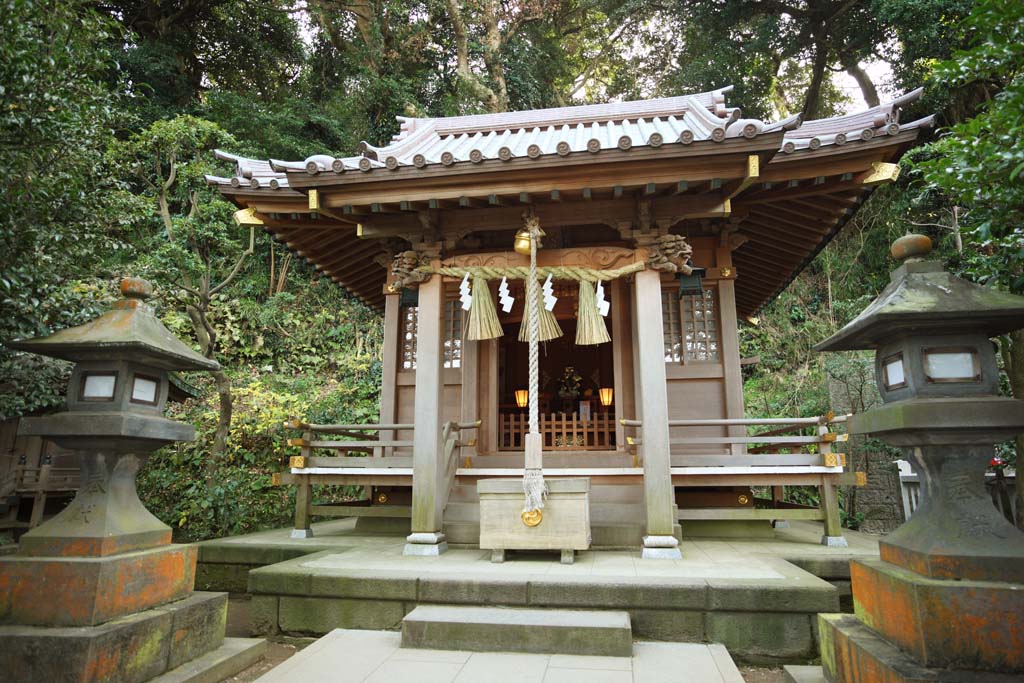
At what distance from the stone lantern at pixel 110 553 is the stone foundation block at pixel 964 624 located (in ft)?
13.1

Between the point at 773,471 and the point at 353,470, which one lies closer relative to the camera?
the point at 773,471

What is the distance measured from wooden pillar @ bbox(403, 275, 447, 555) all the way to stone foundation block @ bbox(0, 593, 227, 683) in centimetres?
242

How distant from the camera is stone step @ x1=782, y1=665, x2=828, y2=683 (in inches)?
121

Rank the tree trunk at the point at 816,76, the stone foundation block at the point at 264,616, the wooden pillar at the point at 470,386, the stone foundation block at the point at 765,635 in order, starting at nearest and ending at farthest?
the stone foundation block at the point at 765,635, the stone foundation block at the point at 264,616, the wooden pillar at the point at 470,386, the tree trunk at the point at 816,76

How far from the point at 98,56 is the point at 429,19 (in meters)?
15.1

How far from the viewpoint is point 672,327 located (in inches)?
292

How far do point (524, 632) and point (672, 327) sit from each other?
4.71m

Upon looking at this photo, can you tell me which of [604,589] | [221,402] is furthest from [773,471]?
[221,402]

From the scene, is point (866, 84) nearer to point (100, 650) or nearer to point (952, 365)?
point (952, 365)

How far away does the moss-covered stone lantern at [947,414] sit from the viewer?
8.17 ft

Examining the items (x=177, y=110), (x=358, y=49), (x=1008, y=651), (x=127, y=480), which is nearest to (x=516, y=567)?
(x=127, y=480)

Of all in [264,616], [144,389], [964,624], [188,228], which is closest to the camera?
[964,624]

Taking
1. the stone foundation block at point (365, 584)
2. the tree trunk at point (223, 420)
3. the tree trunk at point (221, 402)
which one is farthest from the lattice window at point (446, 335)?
the stone foundation block at point (365, 584)

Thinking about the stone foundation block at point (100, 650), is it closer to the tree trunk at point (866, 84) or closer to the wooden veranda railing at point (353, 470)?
the wooden veranda railing at point (353, 470)
